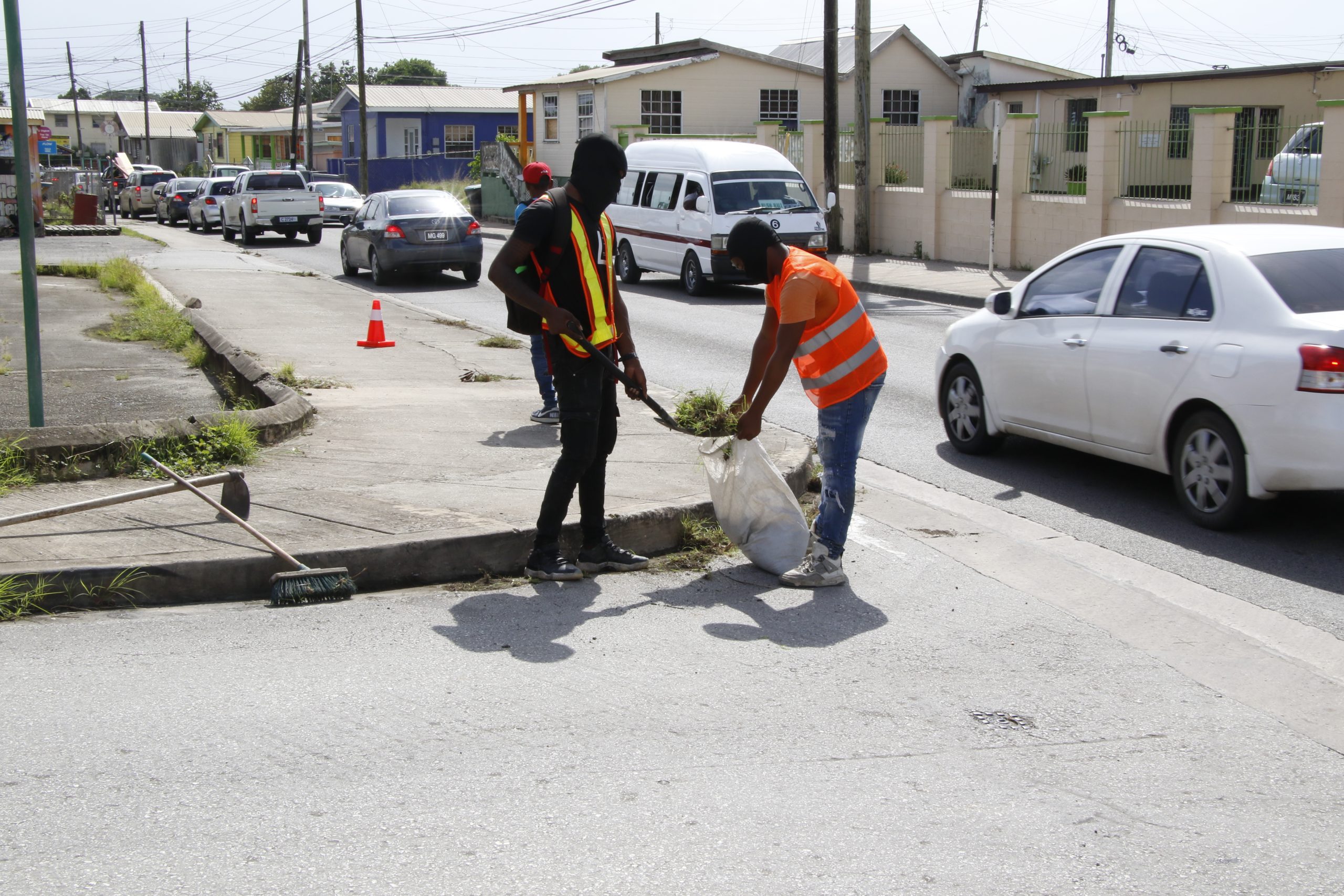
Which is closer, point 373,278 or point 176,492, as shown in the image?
point 176,492

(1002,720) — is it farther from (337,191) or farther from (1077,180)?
(337,191)

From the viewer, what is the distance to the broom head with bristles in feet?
17.5

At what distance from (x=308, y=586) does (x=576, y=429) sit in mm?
1281

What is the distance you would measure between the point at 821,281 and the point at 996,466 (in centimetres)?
345

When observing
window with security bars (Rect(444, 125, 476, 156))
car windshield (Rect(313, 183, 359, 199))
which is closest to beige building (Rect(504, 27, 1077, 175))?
car windshield (Rect(313, 183, 359, 199))

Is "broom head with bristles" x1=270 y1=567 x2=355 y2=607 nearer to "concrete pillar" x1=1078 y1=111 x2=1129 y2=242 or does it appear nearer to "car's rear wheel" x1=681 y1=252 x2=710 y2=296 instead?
"car's rear wheel" x1=681 y1=252 x2=710 y2=296

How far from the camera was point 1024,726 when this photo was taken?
4.22 m

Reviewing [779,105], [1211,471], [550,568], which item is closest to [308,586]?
[550,568]

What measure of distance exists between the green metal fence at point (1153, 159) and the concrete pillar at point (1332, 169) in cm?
281

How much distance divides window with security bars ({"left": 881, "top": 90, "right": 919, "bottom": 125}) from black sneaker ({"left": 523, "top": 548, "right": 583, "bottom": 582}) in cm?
3928

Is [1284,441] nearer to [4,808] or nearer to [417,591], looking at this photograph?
[417,591]

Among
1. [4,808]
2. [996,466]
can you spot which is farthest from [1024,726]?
[996,466]

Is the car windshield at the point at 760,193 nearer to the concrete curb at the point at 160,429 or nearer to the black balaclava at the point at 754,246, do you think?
the concrete curb at the point at 160,429

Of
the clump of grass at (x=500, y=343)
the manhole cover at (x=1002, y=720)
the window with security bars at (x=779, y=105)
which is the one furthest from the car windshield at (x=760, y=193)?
the window with security bars at (x=779, y=105)
